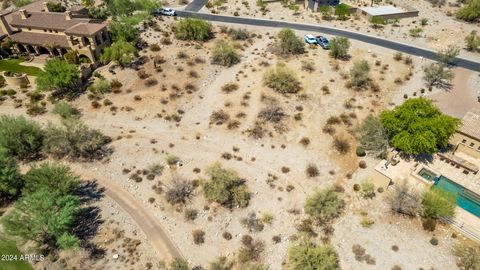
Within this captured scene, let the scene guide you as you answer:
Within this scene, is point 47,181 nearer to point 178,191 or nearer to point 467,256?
point 178,191

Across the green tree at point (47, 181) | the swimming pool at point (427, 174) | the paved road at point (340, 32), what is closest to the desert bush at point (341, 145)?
the swimming pool at point (427, 174)

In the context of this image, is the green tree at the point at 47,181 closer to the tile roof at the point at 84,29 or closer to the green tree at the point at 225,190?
the green tree at the point at 225,190

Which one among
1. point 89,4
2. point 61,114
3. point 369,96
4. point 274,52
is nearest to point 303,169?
point 369,96

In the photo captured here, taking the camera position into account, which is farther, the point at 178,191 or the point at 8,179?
the point at 178,191

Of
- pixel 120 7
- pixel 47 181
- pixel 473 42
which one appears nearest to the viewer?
Answer: pixel 47 181

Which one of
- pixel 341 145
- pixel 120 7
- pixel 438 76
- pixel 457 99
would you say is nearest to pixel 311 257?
pixel 341 145

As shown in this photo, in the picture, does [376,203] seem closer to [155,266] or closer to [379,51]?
[155,266]
